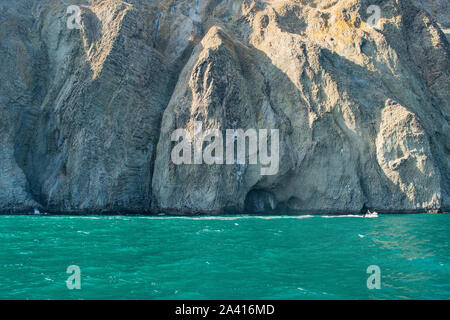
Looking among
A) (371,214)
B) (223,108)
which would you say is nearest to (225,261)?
(371,214)

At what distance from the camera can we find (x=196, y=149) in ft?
121

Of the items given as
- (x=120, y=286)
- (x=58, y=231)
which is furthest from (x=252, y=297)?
(x=58, y=231)

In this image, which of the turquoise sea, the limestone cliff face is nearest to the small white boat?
the limestone cliff face

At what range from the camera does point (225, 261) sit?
15.8 metres

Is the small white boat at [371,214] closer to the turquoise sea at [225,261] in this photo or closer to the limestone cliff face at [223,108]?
the limestone cliff face at [223,108]

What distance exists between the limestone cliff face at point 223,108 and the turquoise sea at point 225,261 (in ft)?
36.1

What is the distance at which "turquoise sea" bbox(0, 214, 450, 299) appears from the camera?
11875 millimetres

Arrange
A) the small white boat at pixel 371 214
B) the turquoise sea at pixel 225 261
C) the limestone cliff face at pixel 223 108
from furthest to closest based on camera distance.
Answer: the limestone cliff face at pixel 223 108 → the small white boat at pixel 371 214 → the turquoise sea at pixel 225 261

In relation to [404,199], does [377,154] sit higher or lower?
higher

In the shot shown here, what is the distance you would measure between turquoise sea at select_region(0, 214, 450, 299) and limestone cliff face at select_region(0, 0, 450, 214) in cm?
1100

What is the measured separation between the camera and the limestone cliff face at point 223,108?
121 feet

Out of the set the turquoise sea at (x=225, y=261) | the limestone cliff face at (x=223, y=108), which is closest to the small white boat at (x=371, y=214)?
the limestone cliff face at (x=223, y=108)
